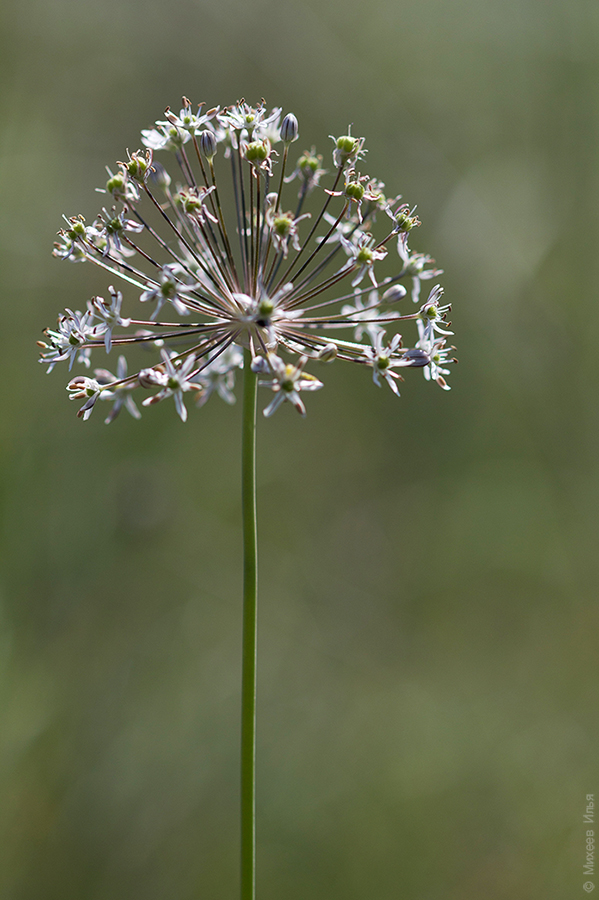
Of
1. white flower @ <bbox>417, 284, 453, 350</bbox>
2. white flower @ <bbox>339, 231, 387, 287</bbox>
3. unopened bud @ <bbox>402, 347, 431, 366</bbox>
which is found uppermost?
white flower @ <bbox>339, 231, 387, 287</bbox>

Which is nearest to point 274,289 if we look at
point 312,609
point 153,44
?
point 312,609

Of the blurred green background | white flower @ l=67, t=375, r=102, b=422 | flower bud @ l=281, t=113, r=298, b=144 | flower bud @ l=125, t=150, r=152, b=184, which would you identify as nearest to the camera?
white flower @ l=67, t=375, r=102, b=422

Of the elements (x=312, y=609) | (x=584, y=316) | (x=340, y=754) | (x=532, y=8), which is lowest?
(x=340, y=754)

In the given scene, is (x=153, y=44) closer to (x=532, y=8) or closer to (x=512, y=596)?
(x=532, y=8)

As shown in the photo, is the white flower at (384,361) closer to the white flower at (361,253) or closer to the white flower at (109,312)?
the white flower at (361,253)

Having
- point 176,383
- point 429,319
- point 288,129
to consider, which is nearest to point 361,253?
point 429,319

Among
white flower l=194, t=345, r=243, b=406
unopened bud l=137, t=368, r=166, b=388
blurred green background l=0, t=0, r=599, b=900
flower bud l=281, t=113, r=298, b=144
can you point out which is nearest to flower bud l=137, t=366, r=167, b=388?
unopened bud l=137, t=368, r=166, b=388

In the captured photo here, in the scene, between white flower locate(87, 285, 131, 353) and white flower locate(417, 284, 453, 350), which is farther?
white flower locate(417, 284, 453, 350)

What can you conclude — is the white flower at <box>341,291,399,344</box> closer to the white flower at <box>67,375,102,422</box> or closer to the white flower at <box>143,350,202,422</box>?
the white flower at <box>143,350,202,422</box>

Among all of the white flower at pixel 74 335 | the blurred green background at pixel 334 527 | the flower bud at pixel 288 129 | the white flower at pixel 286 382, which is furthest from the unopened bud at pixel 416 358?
the blurred green background at pixel 334 527
